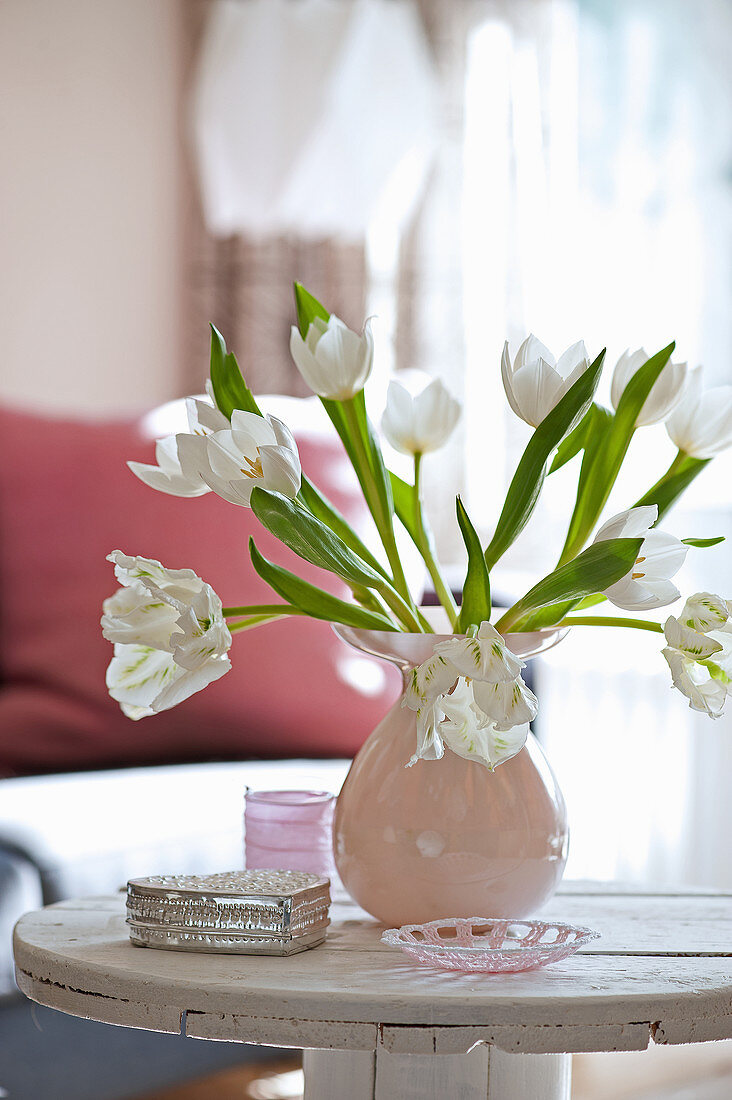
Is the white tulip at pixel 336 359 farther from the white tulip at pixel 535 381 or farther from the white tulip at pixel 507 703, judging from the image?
the white tulip at pixel 507 703

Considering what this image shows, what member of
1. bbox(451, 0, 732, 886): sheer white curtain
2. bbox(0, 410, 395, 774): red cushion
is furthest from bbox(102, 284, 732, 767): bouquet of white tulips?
bbox(451, 0, 732, 886): sheer white curtain

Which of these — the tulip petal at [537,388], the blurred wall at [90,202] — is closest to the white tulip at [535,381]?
the tulip petal at [537,388]

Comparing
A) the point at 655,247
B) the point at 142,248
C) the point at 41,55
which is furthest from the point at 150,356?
the point at 655,247

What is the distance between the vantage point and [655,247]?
8.63ft

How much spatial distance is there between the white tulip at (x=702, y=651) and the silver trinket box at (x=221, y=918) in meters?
0.29

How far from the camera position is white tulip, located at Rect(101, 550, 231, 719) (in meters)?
0.82

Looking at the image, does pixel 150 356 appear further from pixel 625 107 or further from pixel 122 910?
pixel 122 910

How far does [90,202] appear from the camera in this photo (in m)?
2.88

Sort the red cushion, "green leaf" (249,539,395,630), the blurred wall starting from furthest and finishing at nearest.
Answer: the blurred wall < the red cushion < "green leaf" (249,539,395,630)

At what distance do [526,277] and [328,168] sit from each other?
2.01ft

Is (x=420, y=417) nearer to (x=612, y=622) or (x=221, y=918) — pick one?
(x=612, y=622)

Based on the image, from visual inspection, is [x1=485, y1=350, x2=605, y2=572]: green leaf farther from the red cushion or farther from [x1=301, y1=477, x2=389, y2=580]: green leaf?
the red cushion

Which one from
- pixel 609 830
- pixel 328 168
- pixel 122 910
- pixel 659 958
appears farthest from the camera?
pixel 609 830

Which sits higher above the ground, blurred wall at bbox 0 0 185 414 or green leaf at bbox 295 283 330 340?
blurred wall at bbox 0 0 185 414
